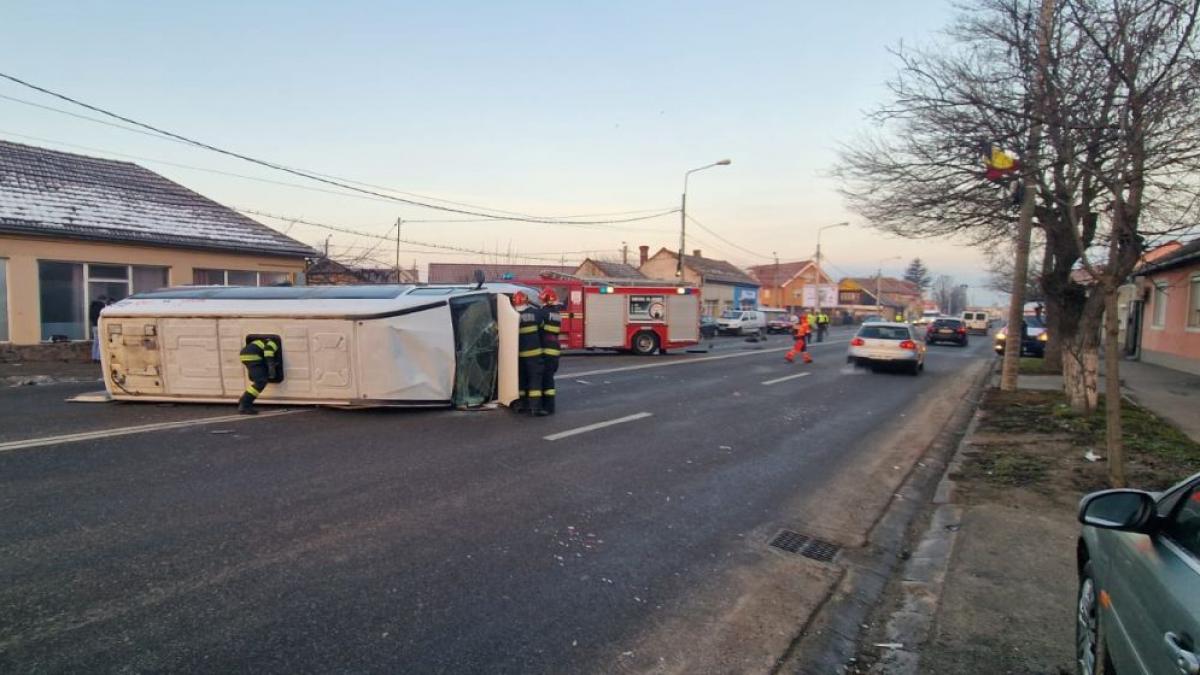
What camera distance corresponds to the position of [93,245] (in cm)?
1692

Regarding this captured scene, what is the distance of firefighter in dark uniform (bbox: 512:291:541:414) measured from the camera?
9516 millimetres

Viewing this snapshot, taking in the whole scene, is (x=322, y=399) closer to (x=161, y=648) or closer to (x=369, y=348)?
(x=369, y=348)

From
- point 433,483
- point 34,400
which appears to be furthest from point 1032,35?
point 34,400

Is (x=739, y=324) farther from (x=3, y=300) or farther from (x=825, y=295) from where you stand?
(x=3, y=300)

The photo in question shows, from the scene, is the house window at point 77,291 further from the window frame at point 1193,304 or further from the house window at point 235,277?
the window frame at point 1193,304

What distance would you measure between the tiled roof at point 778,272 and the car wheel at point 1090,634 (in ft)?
265

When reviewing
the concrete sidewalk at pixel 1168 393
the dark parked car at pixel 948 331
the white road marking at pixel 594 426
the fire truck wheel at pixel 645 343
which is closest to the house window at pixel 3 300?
the white road marking at pixel 594 426

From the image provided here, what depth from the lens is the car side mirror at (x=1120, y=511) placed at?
232 cm

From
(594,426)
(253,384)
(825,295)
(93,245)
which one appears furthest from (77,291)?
(825,295)

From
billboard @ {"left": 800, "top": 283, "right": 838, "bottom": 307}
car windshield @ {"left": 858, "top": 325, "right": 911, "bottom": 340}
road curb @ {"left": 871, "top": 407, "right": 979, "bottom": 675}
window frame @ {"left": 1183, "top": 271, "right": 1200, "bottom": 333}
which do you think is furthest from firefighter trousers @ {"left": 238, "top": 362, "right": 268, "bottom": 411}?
billboard @ {"left": 800, "top": 283, "right": 838, "bottom": 307}

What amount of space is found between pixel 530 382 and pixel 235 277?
15131 millimetres

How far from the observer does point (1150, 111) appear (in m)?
5.79

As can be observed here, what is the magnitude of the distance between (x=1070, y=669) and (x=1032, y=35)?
685 cm

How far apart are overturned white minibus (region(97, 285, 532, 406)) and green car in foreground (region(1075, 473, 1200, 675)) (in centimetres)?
789
